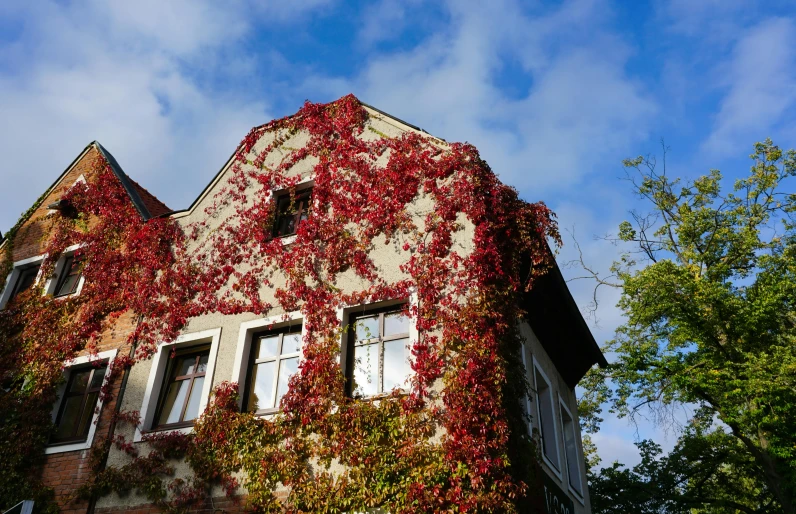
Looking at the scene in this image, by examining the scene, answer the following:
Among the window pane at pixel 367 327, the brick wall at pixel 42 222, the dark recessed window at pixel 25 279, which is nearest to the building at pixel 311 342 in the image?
the window pane at pixel 367 327

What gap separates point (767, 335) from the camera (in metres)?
22.7

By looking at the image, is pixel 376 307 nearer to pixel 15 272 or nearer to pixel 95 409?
pixel 95 409

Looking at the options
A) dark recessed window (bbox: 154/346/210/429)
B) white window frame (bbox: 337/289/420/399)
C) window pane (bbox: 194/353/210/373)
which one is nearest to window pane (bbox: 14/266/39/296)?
dark recessed window (bbox: 154/346/210/429)

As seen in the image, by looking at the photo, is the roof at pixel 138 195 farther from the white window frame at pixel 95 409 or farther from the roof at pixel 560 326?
the roof at pixel 560 326

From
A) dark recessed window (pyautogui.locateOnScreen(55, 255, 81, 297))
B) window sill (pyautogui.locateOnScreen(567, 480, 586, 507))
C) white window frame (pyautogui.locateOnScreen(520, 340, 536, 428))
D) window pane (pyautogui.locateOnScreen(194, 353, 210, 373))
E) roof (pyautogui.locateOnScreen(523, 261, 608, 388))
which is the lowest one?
window sill (pyautogui.locateOnScreen(567, 480, 586, 507))

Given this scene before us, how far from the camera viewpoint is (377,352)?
35.1 ft

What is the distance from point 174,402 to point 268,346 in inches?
81.3

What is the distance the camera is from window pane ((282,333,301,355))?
1141 cm

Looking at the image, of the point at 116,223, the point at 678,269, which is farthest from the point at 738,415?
the point at 116,223

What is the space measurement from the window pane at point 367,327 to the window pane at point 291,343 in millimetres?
1112

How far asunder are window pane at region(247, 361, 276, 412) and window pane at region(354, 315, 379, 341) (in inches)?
64.6

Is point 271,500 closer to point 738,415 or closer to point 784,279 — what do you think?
point 738,415

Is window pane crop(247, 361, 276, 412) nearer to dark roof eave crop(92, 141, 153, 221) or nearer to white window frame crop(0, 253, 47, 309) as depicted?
dark roof eave crop(92, 141, 153, 221)

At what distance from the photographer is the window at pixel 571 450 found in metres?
14.1
